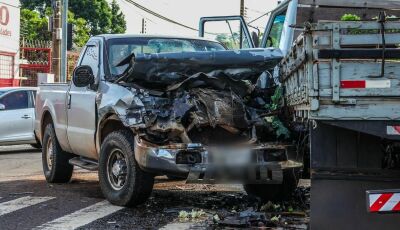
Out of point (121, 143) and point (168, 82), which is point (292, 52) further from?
point (121, 143)

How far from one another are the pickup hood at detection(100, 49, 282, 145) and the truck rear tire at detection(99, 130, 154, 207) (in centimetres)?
34

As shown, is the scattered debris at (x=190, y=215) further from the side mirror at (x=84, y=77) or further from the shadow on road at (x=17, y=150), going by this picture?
the shadow on road at (x=17, y=150)

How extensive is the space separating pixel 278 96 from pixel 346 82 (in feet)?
8.45

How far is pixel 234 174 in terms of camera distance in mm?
6605

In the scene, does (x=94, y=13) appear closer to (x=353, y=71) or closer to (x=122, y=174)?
(x=122, y=174)

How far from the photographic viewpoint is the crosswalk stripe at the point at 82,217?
21.0ft

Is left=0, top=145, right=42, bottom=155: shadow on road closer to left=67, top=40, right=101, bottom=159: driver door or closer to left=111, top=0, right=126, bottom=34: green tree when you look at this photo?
left=67, top=40, right=101, bottom=159: driver door

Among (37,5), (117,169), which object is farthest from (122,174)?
(37,5)

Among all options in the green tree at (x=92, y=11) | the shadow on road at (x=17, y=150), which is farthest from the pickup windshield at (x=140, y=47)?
the green tree at (x=92, y=11)

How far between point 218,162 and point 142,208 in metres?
1.25

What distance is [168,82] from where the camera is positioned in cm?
715

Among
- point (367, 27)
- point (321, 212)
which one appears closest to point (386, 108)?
point (367, 27)

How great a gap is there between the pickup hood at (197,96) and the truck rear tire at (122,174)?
0.34 meters

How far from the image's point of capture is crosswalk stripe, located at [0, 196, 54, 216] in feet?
24.0
